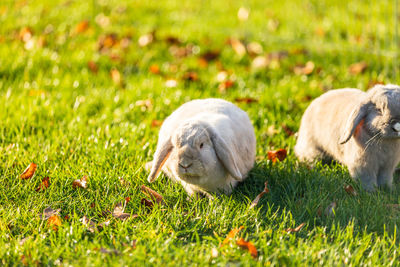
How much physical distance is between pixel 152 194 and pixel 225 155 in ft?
1.85

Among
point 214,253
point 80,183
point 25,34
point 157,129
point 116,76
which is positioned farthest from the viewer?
point 25,34

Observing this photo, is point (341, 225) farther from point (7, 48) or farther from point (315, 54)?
point (7, 48)

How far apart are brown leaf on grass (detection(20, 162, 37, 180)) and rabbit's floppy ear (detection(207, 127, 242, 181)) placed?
1312 millimetres

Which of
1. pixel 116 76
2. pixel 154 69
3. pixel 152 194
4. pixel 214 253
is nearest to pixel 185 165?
pixel 152 194

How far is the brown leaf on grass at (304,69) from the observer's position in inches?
217

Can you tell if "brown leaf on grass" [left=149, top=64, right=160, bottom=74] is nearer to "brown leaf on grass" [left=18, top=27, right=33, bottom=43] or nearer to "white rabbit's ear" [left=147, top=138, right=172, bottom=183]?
"brown leaf on grass" [left=18, top=27, right=33, bottom=43]

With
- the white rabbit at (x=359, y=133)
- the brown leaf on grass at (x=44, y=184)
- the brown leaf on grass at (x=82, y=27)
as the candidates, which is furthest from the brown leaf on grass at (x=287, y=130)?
the brown leaf on grass at (x=82, y=27)

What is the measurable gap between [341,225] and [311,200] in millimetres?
257

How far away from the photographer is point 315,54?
600 cm

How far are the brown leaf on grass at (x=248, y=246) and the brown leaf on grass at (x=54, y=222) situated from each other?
1034mm

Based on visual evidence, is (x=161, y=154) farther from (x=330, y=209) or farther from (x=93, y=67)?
(x=93, y=67)

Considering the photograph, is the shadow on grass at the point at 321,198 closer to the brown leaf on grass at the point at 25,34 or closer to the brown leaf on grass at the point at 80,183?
the brown leaf on grass at the point at 80,183

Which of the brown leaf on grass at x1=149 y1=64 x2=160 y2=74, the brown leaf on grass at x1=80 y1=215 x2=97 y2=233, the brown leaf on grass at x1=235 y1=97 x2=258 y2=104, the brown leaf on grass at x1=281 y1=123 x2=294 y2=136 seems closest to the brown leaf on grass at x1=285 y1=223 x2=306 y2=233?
the brown leaf on grass at x1=80 y1=215 x2=97 y2=233

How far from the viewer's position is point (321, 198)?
323 centimetres
